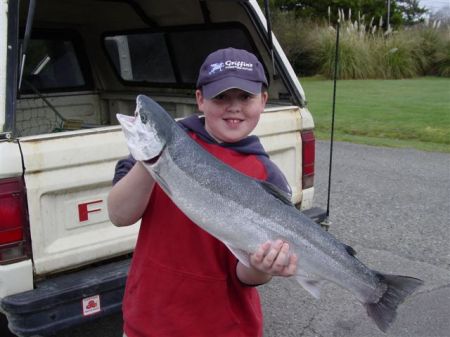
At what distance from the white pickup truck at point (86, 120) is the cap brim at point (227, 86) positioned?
46.8 inches

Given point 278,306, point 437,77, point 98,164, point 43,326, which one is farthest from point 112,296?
point 437,77

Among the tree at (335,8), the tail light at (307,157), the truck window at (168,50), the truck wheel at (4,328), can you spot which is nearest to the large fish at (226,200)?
the truck wheel at (4,328)

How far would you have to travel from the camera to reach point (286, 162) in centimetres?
409

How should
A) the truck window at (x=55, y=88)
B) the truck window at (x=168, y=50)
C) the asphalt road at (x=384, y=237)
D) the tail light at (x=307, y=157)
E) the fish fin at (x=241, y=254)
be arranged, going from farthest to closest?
the truck window at (x=55, y=88) → the truck window at (x=168, y=50) → the tail light at (x=307, y=157) → the asphalt road at (x=384, y=237) → the fish fin at (x=241, y=254)

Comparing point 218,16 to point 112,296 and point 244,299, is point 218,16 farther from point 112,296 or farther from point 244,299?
point 244,299

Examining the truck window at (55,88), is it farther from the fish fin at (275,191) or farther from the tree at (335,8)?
the tree at (335,8)

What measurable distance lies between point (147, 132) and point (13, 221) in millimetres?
1339

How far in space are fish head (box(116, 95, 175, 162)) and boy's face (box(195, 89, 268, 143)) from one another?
0.99 ft

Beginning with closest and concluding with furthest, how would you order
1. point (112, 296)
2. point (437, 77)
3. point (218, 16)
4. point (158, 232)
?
point (158, 232) → point (112, 296) → point (218, 16) → point (437, 77)

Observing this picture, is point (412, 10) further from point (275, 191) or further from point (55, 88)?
point (275, 191)

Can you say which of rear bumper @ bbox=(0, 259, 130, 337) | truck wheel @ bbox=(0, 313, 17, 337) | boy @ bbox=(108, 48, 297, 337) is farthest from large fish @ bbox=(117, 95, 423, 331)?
truck wheel @ bbox=(0, 313, 17, 337)

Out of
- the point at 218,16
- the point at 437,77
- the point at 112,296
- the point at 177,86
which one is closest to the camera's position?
the point at 112,296

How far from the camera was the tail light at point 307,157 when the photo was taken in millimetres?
4145

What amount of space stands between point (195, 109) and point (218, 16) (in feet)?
3.30
